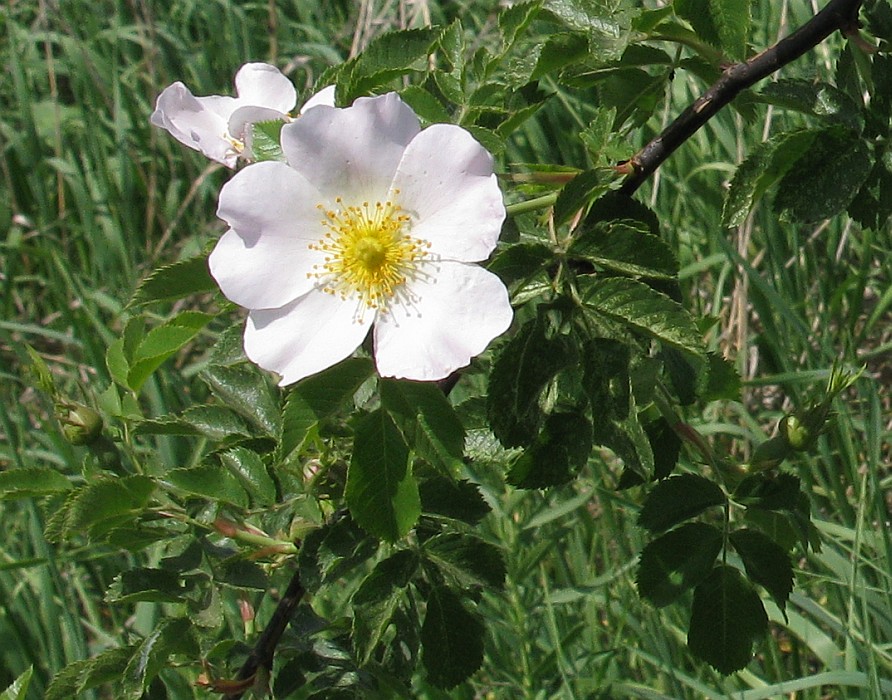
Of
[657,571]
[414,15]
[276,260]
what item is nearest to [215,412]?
[276,260]

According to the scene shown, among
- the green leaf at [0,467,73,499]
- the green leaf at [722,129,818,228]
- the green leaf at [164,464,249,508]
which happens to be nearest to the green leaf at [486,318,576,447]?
the green leaf at [722,129,818,228]

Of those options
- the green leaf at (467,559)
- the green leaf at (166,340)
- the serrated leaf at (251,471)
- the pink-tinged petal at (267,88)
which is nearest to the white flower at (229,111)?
the pink-tinged petal at (267,88)

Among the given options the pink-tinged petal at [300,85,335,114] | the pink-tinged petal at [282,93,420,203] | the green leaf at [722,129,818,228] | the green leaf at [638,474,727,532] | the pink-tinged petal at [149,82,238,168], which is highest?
the pink-tinged petal at [149,82,238,168]

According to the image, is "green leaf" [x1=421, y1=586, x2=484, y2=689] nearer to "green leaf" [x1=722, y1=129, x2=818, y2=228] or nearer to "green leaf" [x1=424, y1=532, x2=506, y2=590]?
"green leaf" [x1=424, y1=532, x2=506, y2=590]

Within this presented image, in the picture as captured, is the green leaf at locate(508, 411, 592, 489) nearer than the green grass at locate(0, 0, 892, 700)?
Yes

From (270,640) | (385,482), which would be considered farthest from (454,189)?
(270,640)

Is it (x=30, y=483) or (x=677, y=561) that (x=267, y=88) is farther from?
(x=677, y=561)
